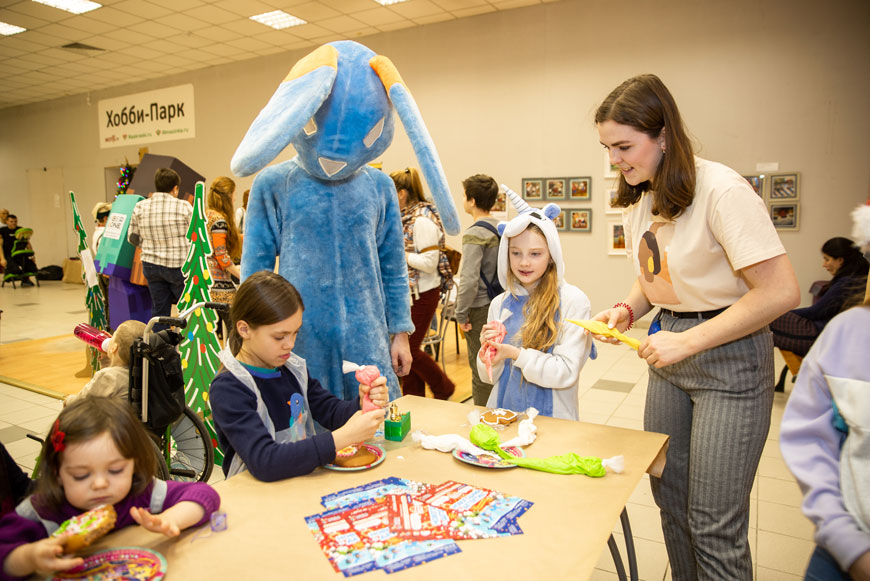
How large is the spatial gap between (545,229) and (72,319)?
816 centimetres

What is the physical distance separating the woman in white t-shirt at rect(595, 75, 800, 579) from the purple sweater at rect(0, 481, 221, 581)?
112cm

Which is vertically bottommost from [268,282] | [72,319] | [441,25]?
[72,319]

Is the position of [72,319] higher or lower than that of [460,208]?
lower

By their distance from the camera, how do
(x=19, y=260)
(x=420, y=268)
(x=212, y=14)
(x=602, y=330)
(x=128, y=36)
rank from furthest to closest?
(x=19, y=260)
(x=128, y=36)
(x=212, y=14)
(x=420, y=268)
(x=602, y=330)

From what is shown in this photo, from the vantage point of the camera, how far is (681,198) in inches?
62.3

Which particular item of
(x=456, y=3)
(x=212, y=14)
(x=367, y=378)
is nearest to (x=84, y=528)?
(x=367, y=378)

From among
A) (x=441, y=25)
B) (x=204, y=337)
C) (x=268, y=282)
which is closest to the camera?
(x=268, y=282)

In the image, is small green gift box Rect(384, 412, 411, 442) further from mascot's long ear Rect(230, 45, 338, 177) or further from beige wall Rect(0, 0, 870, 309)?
beige wall Rect(0, 0, 870, 309)

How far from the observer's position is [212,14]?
7586 millimetres

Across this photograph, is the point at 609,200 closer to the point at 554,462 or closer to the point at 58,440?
the point at 554,462

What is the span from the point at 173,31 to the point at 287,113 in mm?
7843

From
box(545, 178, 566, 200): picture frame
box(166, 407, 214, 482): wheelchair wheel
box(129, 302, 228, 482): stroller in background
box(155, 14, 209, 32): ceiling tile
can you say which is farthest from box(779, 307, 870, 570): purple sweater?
box(155, 14, 209, 32): ceiling tile

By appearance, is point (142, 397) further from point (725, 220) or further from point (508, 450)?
point (725, 220)

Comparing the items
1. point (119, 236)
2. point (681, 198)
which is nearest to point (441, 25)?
point (119, 236)
